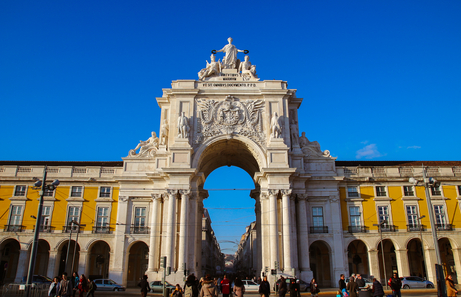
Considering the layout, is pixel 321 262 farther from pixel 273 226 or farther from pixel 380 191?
pixel 380 191

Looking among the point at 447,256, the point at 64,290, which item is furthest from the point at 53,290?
the point at 447,256

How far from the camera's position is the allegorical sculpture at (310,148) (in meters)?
38.0

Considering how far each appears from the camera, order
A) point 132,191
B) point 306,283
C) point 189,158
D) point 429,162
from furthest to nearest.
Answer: point 429,162 < point 132,191 < point 189,158 < point 306,283

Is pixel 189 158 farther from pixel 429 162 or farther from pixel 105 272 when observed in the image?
pixel 429 162

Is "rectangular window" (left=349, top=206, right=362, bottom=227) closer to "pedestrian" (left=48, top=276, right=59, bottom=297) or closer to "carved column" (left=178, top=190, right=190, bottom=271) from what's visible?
"carved column" (left=178, top=190, right=190, bottom=271)

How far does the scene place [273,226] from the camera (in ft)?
108

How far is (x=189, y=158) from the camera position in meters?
Result: 34.6

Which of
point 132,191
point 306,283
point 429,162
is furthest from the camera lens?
point 429,162

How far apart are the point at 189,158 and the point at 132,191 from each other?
7125 mm

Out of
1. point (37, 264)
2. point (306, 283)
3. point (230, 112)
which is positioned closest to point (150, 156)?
point (230, 112)

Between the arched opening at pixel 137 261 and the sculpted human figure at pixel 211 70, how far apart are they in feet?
60.5

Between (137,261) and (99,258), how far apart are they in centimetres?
384

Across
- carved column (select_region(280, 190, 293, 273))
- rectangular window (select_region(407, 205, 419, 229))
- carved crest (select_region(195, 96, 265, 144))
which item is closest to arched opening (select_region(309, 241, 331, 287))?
carved column (select_region(280, 190, 293, 273))

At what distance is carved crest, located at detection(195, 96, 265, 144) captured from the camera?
3656 cm
